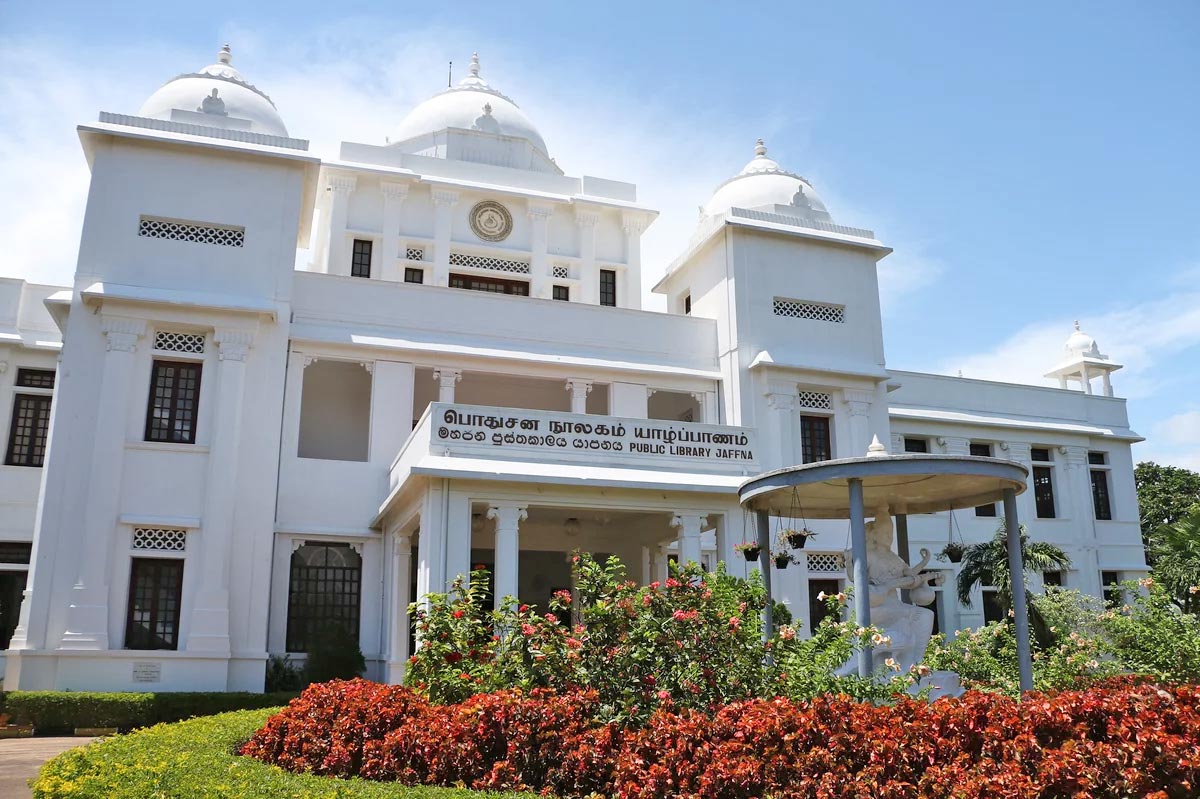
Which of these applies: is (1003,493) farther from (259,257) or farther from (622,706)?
(259,257)

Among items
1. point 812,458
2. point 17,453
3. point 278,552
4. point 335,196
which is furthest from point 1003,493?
point 17,453

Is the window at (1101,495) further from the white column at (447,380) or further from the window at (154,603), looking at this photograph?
the window at (154,603)

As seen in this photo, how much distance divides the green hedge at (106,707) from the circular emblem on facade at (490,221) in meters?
11.7

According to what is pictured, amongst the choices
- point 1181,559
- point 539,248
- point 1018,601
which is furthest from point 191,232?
point 1181,559

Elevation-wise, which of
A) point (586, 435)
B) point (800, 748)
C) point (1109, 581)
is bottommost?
point (800, 748)

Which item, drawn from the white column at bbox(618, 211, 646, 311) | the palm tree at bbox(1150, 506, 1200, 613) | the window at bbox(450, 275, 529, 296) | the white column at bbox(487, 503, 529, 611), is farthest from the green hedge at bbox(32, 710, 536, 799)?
the palm tree at bbox(1150, 506, 1200, 613)

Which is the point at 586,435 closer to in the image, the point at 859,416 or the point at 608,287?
the point at 859,416

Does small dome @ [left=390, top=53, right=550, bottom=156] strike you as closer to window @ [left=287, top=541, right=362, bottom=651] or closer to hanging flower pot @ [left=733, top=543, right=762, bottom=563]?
window @ [left=287, top=541, right=362, bottom=651]

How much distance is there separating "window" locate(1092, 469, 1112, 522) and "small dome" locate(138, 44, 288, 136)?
21694 millimetres

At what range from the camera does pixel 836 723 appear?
21.5 ft

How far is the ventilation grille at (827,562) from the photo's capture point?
19.5 m

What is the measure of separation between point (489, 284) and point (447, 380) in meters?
4.60

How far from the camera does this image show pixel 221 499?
16.4 metres

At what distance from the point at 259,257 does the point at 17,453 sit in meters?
6.37
